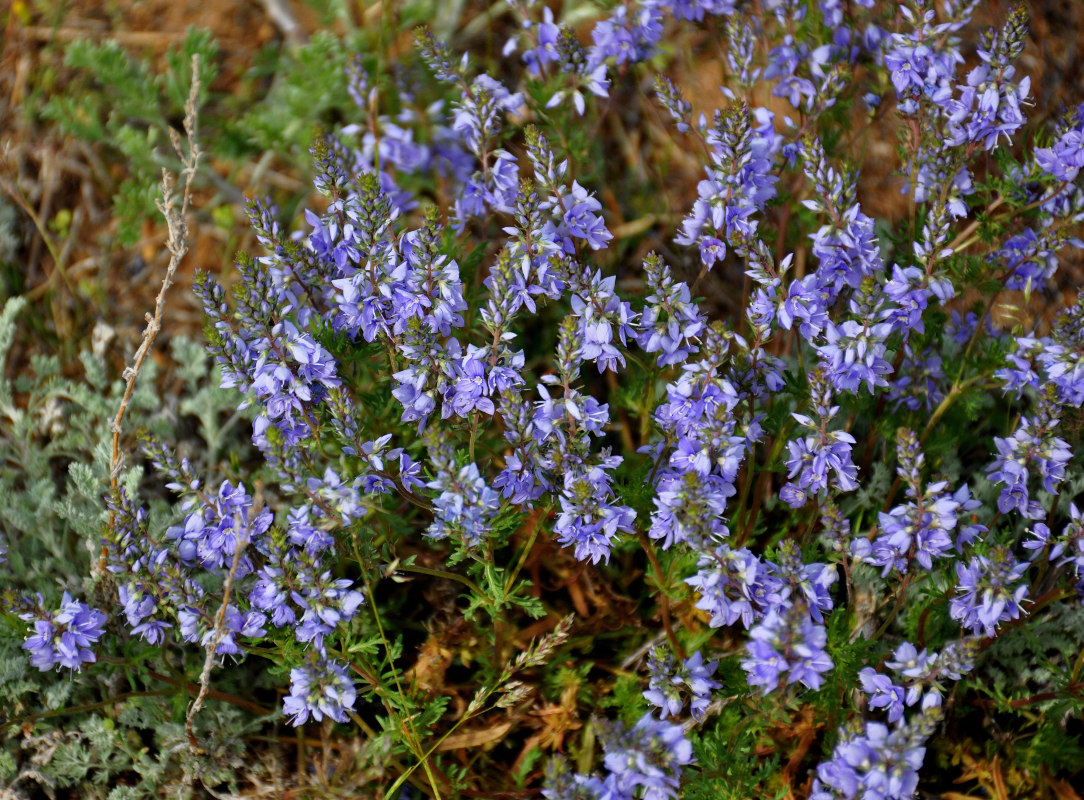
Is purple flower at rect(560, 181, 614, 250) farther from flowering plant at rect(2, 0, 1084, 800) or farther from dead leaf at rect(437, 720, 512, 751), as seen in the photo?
dead leaf at rect(437, 720, 512, 751)

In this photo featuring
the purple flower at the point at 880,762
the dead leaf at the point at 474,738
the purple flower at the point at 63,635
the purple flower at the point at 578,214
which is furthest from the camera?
the dead leaf at the point at 474,738

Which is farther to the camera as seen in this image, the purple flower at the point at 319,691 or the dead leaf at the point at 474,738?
the dead leaf at the point at 474,738

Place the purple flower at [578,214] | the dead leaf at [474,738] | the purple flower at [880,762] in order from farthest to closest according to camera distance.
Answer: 1. the dead leaf at [474,738]
2. the purple flower at [578,214]
3. the purple flower at [880,762]

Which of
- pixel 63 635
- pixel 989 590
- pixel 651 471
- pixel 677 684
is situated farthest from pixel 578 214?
pixel 63 635

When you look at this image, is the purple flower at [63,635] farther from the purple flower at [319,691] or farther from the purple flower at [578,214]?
the purple flower at [578,214]

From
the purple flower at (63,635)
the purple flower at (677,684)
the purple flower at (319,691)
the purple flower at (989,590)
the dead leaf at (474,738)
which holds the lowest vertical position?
the purple flower at (63,635)

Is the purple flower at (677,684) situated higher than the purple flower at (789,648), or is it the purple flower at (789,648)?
the purple flower at (789,648)

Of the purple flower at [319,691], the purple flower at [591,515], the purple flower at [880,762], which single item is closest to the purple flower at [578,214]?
the purple flower at [591,515]

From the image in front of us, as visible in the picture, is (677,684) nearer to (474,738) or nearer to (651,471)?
(651,471)

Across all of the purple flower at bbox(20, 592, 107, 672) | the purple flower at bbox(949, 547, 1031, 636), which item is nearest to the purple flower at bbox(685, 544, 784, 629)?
the purple flower at bbox(949, 547, 1031, 636)
